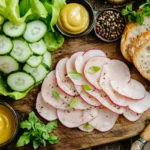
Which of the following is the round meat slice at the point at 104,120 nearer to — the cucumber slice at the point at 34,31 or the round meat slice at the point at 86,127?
the round meat slice at the point at 86,127

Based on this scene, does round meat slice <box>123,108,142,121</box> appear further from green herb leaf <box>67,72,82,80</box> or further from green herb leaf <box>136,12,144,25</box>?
green herb leaf <box>136,12,144,25</box>

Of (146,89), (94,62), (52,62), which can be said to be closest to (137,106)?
(146,89)

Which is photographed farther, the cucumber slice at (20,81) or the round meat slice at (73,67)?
the round meat slice at (73,67)

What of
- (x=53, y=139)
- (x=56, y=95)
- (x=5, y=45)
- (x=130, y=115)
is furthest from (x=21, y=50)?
(x=130, y=115)

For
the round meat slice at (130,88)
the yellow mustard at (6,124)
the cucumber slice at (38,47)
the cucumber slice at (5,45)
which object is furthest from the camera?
the round meat slice at (130,88)

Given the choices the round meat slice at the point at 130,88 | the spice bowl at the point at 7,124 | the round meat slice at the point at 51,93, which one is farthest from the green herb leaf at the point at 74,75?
the spice bowl at the point at 7,124

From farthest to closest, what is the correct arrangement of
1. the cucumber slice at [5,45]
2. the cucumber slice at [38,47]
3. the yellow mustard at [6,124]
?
the yellow mustard at [6,124], the cucumber slice at [38,47], the cucumber slice at [5,45]

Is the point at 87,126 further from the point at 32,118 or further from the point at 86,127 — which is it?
the point at 32,118
